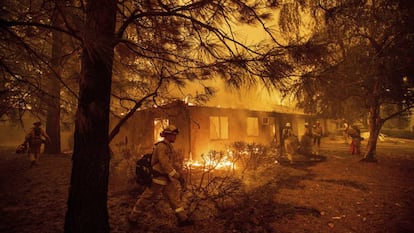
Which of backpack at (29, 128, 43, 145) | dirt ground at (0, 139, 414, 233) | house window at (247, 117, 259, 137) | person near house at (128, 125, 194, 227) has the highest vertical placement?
house window at (247, 117, 259, 137)

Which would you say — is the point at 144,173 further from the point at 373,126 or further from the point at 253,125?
the point at 253,125

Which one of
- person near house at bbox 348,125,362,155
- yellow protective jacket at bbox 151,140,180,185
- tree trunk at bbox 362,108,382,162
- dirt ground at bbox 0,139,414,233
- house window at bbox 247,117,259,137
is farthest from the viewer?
house window at bbox 247,117,259,137

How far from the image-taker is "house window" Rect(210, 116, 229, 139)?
14.2 metres

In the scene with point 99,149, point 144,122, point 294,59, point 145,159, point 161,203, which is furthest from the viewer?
point 144,122

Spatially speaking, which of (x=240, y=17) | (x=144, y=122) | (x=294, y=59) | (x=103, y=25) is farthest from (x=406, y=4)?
(x=144, y=122)

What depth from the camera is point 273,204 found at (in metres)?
5.23

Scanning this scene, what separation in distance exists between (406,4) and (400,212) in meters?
4.28

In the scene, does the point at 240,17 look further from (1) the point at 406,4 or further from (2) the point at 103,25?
(1) the point at 406,4

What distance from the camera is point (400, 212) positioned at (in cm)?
465

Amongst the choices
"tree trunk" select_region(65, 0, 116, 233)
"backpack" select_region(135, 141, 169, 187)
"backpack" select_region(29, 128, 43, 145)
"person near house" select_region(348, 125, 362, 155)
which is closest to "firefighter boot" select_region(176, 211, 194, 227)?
"backpack" select_region(135, 141, 169, 187)

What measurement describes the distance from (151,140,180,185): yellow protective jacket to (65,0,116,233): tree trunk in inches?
57.6

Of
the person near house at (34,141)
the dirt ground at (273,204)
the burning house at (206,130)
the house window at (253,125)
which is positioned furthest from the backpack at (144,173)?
the house window at (253,125)

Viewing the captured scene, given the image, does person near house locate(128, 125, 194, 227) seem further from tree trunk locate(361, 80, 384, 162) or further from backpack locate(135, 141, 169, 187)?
tree trunk locate(361, 80, 384, 162)

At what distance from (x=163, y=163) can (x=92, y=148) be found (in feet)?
5.67
